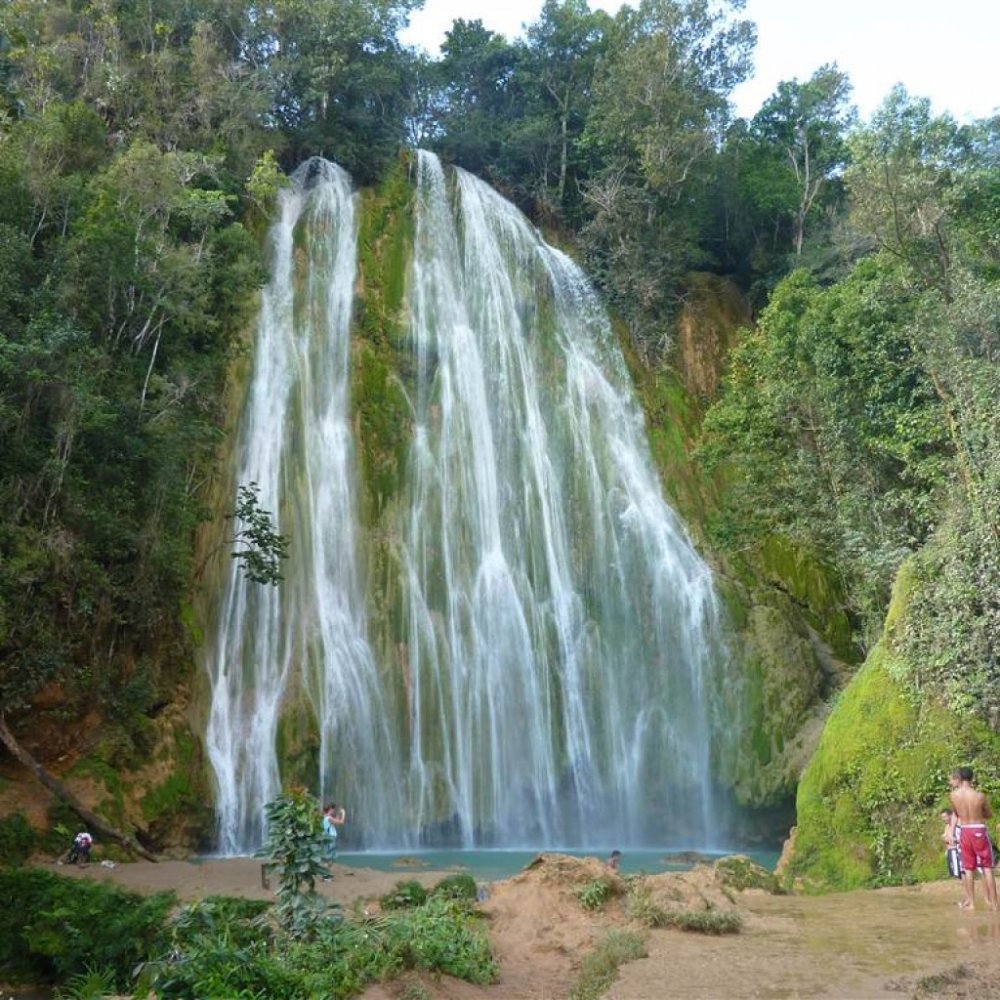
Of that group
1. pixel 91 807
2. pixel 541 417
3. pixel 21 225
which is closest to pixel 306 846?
pixel 91 807

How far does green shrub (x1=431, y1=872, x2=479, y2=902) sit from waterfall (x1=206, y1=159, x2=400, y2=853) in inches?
291

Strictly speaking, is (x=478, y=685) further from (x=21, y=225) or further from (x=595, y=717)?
(x=21, y=225)

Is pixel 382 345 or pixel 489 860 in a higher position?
pixel 382 345

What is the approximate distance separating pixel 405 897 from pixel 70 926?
3965mm

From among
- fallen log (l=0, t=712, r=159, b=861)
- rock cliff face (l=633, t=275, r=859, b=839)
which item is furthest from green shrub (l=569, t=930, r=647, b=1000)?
rock cliff face (l=633, t=275, r=859, b=839)

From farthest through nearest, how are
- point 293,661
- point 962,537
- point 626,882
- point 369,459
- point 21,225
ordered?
point 369,459 < point 293,661 < point 21,225 < point 962,537 < point 626,882

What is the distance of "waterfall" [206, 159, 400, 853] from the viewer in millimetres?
18500

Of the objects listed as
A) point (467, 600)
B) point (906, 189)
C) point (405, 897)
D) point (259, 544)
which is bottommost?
point (405, 897)

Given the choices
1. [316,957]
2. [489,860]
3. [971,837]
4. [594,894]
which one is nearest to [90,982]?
[316,957]

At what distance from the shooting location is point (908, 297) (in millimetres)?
19656

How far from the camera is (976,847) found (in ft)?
29.7

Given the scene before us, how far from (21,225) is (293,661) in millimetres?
8928

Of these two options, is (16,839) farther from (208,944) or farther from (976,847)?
(976,847)

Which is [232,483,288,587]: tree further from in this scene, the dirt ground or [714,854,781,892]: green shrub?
[714,854,781,892]: green shrub
